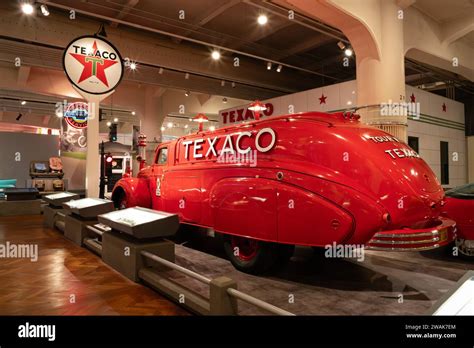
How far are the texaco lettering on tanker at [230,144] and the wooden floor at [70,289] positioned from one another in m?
1.97

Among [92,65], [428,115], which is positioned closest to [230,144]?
[92,65]

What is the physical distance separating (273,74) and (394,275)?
9463mm

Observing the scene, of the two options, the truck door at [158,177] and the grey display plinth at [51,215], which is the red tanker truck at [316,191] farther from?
the grey display plinth at [51,215]

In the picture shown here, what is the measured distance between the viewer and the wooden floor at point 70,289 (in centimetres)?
294

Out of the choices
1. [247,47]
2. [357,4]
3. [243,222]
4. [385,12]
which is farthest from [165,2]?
[243,222]

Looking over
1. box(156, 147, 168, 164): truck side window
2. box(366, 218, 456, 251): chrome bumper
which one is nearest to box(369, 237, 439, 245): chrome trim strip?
box(366, 218, 456, 251): chrome bumper

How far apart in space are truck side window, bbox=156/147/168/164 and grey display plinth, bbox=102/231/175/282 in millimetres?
2115

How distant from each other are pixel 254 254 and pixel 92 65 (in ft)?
14.5

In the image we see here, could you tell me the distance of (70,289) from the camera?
3457 mm

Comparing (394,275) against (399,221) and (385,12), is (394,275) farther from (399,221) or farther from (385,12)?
(385,12)

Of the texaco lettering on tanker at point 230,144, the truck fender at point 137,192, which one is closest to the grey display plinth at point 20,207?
the truck fender at point 137,192

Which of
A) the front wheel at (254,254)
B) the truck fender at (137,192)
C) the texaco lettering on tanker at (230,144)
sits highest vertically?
the texaco lettering on tanker at (230,144)

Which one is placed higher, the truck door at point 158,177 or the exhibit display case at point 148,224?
the truck door at point 158,177

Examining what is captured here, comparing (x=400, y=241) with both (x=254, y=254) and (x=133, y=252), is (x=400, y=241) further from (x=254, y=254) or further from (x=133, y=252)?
(x=133, y=252)
